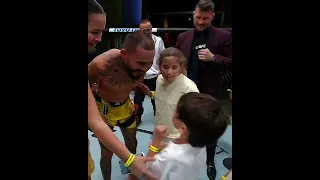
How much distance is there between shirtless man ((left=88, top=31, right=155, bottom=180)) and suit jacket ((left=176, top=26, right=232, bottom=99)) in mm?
121

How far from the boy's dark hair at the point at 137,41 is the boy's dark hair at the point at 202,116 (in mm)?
111

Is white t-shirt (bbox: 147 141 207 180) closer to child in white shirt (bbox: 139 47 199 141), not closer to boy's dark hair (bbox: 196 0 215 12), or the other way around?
child in white shirt (bbox: 139 47 199 141)

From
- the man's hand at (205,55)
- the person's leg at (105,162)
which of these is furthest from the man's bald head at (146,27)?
the person's leg at (105,162)

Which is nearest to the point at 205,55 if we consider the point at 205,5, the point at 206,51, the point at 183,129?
the point at 206,51

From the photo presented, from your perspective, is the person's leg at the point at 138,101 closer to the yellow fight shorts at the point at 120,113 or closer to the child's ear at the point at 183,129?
the yellow fight shorts at the point at 120,113

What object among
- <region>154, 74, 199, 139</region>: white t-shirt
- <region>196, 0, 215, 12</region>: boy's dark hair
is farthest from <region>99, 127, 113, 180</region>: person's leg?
<region>196, 0, 215, 12</region>: boy's dark hair

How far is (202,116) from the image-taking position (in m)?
0.50

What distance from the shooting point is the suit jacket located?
61 cm
